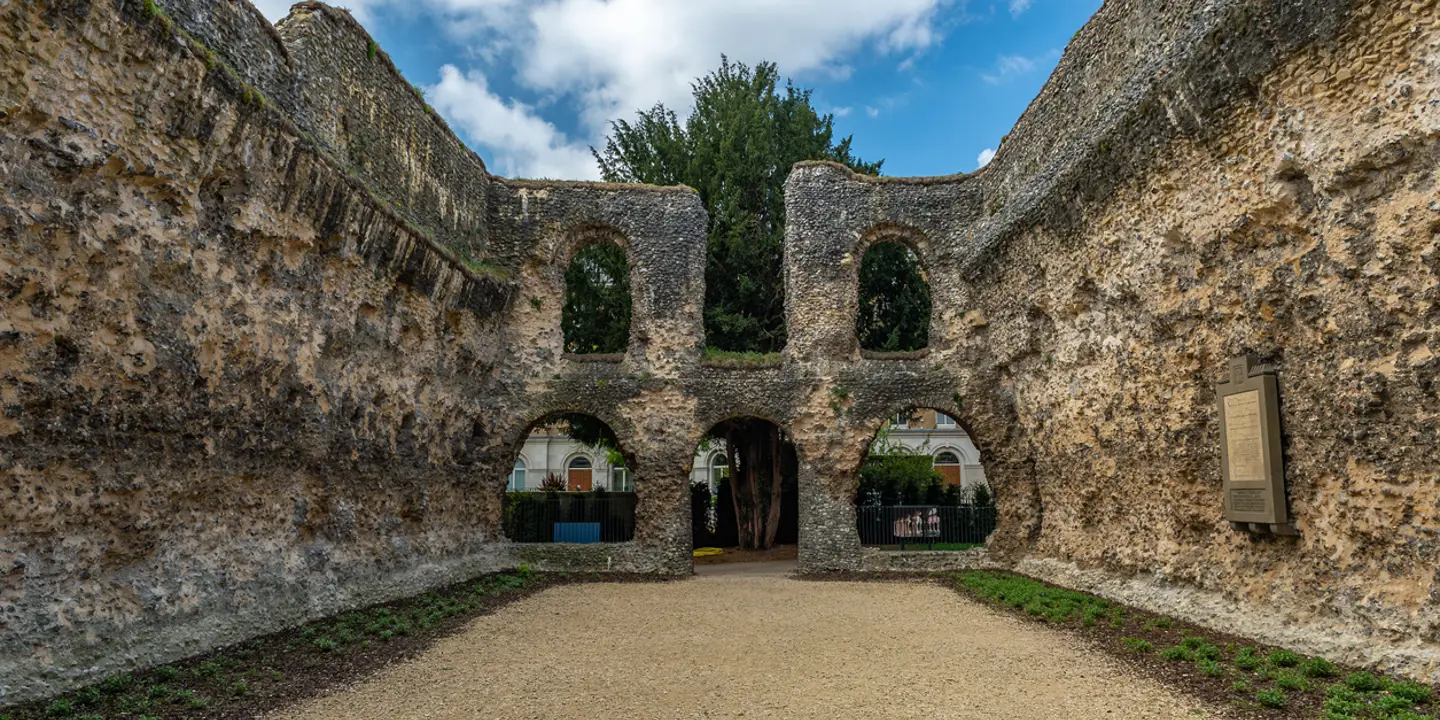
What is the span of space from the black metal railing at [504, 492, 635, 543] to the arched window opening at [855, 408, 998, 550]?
4.85 m

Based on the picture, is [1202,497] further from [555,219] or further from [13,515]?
[555,219]

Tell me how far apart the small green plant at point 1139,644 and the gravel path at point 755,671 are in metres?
0.44

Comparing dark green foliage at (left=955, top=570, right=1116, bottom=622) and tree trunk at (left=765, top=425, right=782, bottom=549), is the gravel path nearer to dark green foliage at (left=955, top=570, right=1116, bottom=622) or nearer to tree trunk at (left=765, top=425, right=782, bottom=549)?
dark green foliage at (left=955, top=570, right=1116, bottom=622)

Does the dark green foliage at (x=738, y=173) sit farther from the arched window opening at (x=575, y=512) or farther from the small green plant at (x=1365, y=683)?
the small green plant at (x=1365, y=683)

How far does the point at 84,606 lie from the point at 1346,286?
9650mm

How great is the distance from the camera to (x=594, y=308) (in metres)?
19.9

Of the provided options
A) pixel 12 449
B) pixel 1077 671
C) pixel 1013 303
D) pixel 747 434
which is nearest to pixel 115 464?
pixel 12 449

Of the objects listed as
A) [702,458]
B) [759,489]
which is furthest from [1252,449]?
[702,458]

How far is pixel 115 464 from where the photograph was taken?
6.28 m

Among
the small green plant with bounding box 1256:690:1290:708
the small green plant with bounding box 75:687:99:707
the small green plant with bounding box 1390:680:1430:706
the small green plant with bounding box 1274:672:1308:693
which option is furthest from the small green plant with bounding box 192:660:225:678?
the small green plant with bounding box 1390:680:1430:706

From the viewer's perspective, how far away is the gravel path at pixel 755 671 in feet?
18.8

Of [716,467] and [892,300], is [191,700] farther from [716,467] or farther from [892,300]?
[716,467]

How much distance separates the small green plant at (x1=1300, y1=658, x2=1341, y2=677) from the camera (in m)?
6.03

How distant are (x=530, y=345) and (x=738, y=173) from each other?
7.44 metres
